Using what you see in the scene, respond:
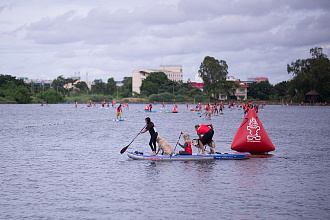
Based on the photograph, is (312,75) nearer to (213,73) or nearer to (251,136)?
(213,73)

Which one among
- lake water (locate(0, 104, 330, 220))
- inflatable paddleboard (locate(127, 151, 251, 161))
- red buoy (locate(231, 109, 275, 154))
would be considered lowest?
lake water (locate(0, 104, 330, 220))

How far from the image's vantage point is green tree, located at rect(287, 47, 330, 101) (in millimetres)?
158988

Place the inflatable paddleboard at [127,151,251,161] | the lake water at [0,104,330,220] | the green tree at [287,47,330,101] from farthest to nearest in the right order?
1. the green tree at [287,47,330,101]
2. the inflatable paddleboard at [127,151,251,161]
3. the lake water at [0,104,330,220]

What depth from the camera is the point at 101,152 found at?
28.4 metres

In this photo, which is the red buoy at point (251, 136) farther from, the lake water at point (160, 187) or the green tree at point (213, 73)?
the green tree at point (213, 73)

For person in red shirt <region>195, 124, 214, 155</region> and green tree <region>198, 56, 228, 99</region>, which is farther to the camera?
green tree <region>198, 56, 228, 99</region>

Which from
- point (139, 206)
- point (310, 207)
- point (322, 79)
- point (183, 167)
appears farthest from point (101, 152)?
point (322, 79)

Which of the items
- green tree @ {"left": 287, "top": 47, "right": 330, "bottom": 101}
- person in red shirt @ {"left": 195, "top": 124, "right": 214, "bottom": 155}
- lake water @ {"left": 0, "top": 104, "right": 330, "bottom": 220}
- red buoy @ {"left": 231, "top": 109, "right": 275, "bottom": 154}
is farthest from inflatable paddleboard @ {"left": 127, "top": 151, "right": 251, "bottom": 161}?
green tree @ {"left": 287, "top": 47, "right": 330, "bottom": 101}

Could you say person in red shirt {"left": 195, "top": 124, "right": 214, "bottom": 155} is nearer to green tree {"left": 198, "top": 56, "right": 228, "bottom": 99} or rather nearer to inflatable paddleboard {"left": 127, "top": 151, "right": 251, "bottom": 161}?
inflatable paddleboard {"left": 127, "top": 151, "right": 251, "bottom": 161}

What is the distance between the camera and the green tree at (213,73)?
589ft

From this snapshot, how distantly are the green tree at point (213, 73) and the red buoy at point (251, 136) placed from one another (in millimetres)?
155249

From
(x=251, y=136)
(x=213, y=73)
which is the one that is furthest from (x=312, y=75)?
(x=251, y=136)

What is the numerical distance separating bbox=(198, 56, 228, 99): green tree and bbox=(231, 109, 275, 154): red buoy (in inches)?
6112

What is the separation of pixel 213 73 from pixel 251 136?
517ft
